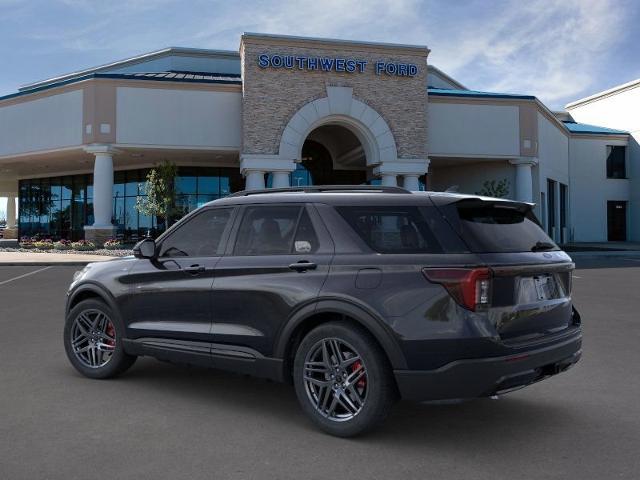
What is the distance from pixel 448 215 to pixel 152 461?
8.12 feet

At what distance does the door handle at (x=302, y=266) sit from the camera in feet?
14.1

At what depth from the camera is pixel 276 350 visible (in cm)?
441

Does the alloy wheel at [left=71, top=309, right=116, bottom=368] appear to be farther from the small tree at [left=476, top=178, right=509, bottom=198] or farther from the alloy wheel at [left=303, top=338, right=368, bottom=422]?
the small tree at [left=476, top=178, right=509, bottom=198]

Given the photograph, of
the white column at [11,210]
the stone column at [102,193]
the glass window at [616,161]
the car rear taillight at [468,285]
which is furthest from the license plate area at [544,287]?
the white column at [11,210]

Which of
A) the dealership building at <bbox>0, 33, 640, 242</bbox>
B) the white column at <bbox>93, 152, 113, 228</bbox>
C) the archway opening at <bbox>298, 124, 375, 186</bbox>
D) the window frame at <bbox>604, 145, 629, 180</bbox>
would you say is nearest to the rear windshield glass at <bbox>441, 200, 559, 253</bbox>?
the dealership building at <bbox>0, 33, 640, 242</bbox>

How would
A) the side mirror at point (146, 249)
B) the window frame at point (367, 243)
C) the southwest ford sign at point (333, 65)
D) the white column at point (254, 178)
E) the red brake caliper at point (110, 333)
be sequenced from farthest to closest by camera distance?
the white column at point (254, 178) → the southwest ford sign at point (333, 65) → the red brake caliper at point (110, 333) → the side mirror at point (146, 249) → the window frame at point (367, 243)

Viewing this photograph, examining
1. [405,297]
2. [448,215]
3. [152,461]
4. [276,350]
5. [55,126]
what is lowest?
[152,461]

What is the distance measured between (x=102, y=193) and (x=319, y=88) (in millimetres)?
11672

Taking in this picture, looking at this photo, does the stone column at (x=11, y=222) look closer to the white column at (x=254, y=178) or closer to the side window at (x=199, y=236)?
the white column at (x=254, y=178)

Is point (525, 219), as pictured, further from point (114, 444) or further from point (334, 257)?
point (114, 444)

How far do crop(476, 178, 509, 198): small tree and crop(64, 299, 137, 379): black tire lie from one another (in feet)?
91.6

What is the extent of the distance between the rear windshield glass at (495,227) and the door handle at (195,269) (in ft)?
6.81

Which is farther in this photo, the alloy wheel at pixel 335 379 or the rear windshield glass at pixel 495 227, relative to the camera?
the alloy wheel at pixel 335 379

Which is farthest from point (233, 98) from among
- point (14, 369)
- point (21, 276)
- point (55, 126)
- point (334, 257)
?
point (334, 257)
